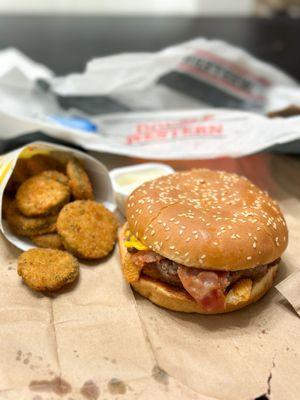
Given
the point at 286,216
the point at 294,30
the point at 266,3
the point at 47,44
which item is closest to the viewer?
the point at 286,216

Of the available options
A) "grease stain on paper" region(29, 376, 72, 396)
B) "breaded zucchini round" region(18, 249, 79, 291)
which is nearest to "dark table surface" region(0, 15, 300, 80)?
"breaded zucchini round" region(18, 249, 79, 291)

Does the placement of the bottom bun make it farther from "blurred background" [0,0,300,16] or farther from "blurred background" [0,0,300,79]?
"blurred background" [0,0,300,16]

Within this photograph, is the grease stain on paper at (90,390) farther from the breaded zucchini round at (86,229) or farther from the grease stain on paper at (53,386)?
the breaded zucchini round at (86,229)

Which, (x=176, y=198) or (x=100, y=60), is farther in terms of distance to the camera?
(x=100, y=60)

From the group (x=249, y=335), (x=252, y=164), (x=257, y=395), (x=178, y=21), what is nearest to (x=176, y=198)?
(x=249, y=335)

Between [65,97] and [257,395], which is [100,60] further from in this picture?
[257,395]

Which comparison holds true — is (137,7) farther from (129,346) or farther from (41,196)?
(129,346)
